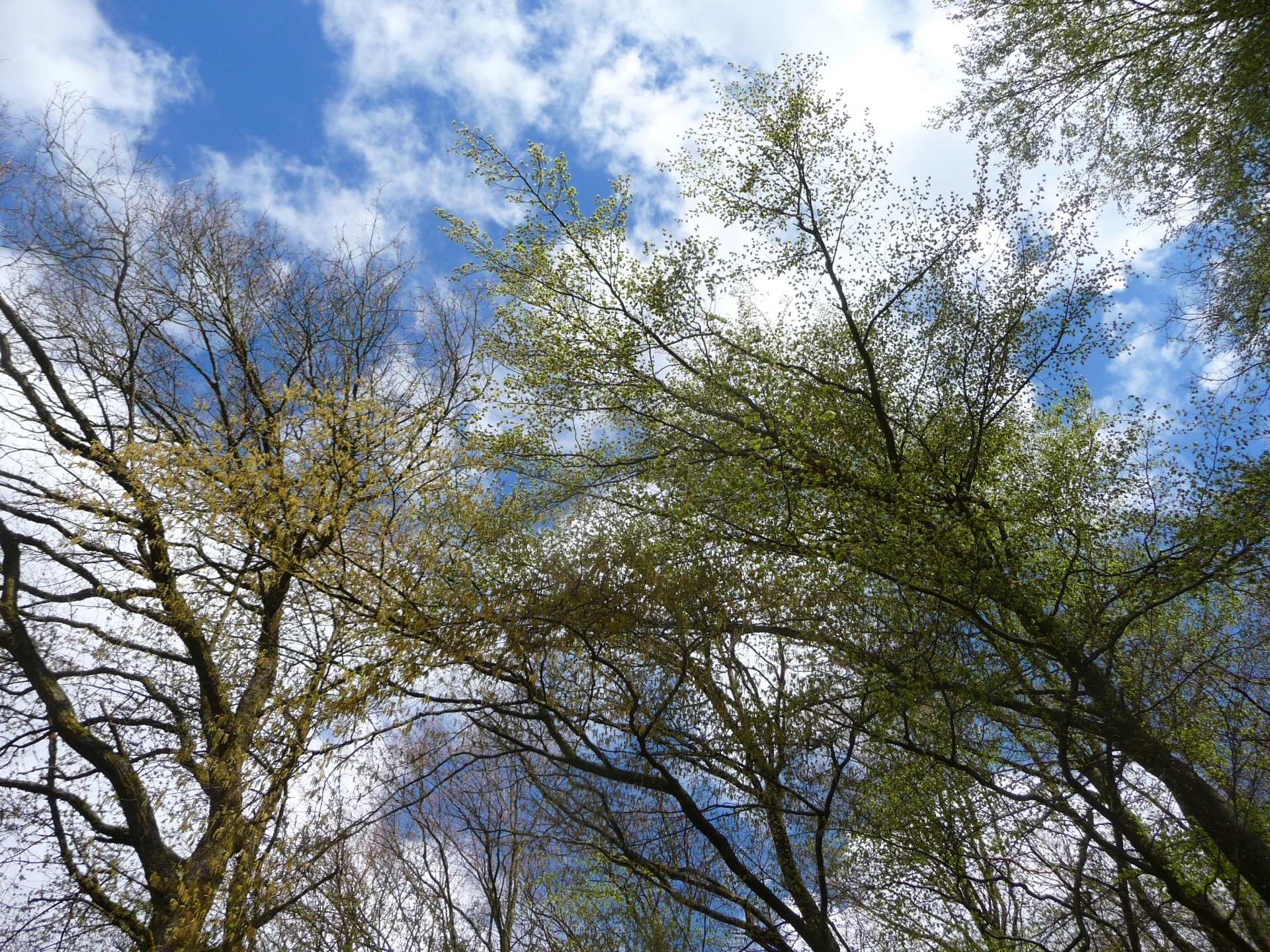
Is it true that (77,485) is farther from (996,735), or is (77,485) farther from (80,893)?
(996,735)

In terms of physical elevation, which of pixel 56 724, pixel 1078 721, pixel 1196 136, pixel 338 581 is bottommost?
pixel 1078 721

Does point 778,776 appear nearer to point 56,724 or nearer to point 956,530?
point 956,530

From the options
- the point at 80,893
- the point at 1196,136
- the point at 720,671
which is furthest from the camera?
the point at 720,671

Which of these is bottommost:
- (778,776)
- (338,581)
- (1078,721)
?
(1078,721)

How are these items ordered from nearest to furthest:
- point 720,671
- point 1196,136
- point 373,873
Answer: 1. point 1196,136
2. point 720,671
3. point 373,873

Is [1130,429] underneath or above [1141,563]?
above

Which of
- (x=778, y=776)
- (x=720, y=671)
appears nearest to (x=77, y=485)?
(x=720, y=671)

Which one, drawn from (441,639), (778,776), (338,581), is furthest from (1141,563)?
(338,581)

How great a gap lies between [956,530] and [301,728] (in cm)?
635

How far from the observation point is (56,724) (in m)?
8.20

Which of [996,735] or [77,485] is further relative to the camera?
[77,485]

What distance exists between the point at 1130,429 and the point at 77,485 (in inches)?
456

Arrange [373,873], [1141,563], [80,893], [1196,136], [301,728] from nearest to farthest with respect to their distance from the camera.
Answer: [301,728]
[1141,563]
[80,893]
[1196,136]
[373,873]

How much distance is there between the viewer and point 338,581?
22.3 feet
